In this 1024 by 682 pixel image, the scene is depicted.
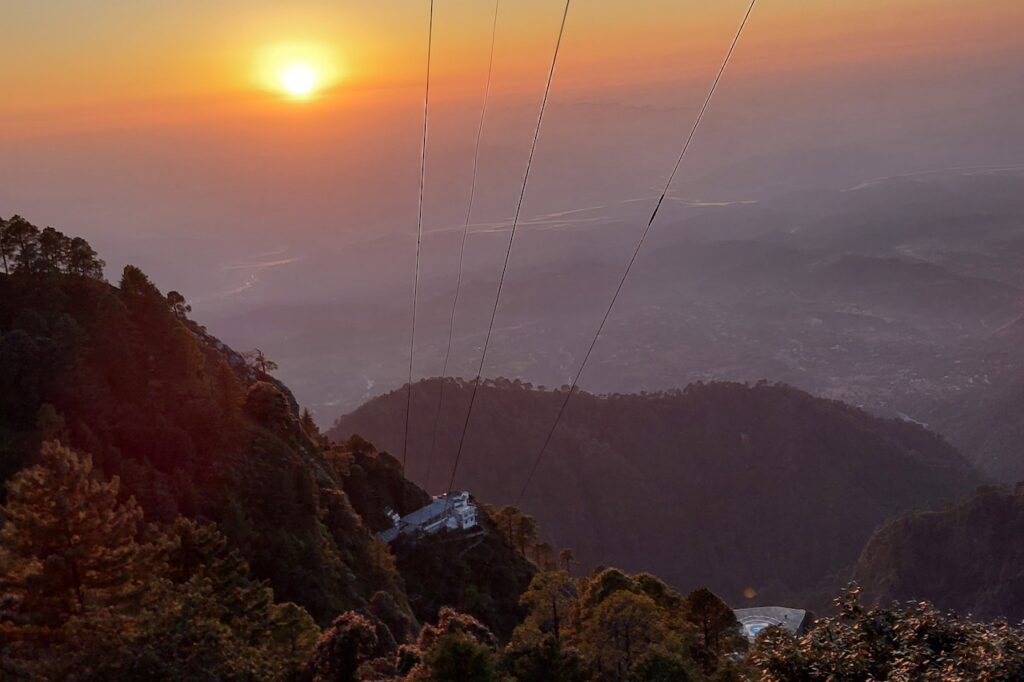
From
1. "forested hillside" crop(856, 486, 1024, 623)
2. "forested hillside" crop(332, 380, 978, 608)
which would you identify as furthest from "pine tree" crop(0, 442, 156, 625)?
"forested hillside" crop(332, 380, 978, 608)

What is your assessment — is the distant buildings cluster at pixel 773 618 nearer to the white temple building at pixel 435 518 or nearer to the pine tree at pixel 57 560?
the white temple building at pixel 435 518

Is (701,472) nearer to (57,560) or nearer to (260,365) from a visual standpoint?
(260,365)

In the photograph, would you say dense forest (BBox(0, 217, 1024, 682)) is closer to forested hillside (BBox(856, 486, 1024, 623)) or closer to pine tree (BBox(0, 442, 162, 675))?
pine tree (BBox(0, 442, 162, 675))

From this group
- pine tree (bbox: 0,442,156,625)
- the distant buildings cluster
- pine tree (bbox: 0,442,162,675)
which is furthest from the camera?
the distant buildings cluster

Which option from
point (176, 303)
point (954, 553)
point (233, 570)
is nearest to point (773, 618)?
point (954, 553)

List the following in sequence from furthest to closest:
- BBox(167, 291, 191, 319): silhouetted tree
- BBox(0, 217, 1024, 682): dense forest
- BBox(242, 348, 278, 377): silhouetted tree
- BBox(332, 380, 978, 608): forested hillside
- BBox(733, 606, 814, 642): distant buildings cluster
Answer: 1. BBox(332, 380, 978, 608): forested hillside
2. BBox(733, 606, 814, 642): distant buildings cluster
3. BBox(242, 348, 278, 377): silhouetted tree
4. BBox(167, 291, 191, 319): silhouetted tree
5. BBox(0, 217, 1024, 682): dense forest

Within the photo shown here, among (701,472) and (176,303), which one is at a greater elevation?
(176,303)
